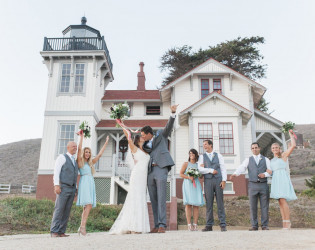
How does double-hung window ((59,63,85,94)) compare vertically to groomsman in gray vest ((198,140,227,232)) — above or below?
above

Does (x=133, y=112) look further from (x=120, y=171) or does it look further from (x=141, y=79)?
(x=120, y=171)

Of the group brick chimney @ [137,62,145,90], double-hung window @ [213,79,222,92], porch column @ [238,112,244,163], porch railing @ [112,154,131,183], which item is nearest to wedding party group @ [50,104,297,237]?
porch railing @ [112,154,131,183]

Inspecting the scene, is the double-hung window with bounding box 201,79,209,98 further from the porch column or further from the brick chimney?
the brick chimney

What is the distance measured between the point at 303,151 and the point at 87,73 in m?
42.4

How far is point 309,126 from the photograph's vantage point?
71125 millimetres

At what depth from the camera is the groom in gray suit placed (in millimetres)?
5467

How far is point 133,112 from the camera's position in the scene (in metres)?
20.5

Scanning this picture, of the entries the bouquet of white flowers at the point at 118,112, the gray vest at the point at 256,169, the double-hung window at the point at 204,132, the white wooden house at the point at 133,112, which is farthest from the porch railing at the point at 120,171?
the gray vest at the point at 256,169

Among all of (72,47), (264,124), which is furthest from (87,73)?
(264,124)

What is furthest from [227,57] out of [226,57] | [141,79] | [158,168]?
[158,168]

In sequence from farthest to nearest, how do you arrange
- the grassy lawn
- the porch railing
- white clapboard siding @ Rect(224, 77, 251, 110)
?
white clapboard siding @ Rect(224, 77, 251, 110) → the porch railing → the grassy lawn

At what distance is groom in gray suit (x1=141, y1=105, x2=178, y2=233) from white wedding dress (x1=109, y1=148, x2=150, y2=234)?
14cm

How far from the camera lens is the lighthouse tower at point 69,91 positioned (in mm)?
17328

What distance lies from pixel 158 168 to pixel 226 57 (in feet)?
91.4
